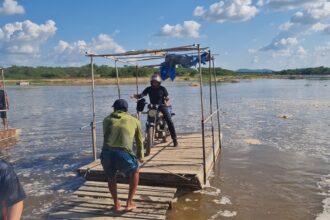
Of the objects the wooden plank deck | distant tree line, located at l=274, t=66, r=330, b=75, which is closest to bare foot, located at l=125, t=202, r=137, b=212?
the wooden plank deck

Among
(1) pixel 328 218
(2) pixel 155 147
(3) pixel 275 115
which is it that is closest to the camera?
(1) pixel 328 218

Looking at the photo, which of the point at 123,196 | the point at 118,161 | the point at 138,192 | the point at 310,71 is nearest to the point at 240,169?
the point at 138,192

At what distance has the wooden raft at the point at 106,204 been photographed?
661 cm

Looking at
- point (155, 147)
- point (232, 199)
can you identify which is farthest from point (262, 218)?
point (155, 147)

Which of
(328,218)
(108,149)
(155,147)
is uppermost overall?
(108,149)

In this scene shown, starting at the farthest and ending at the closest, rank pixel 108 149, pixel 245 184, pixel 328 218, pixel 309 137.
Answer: pixel 309 137 → pixel 245 184 → pixel 328 218 → pixel 108 149

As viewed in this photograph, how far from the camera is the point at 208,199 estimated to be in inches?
335

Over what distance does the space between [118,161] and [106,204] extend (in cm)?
105

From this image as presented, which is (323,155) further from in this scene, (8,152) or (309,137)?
(8,152)

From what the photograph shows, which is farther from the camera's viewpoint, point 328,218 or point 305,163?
Result: point 305,163

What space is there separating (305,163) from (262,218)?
4.87 metres

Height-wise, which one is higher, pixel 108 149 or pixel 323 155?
pixel 108 149

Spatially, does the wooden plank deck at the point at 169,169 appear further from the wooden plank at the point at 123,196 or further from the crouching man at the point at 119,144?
the crouching man at the point at 119,144

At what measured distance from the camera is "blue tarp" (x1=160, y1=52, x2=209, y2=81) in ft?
37.6
